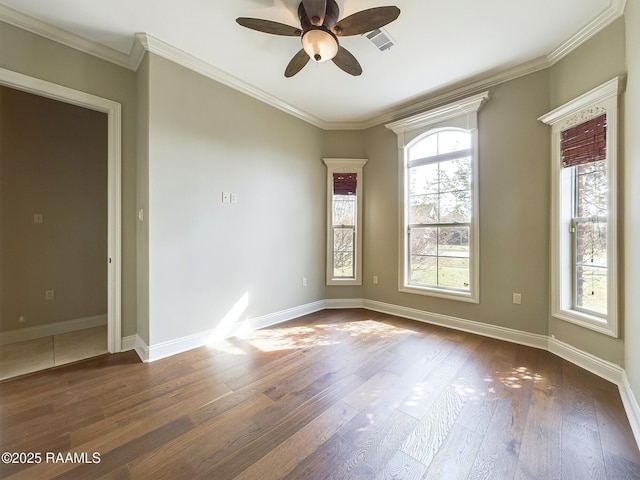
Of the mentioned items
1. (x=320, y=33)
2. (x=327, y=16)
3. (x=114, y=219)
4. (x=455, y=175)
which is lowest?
(x=114, y=219)

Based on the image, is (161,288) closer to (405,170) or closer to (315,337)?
(315,337)

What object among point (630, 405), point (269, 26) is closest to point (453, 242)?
point (630, 405)

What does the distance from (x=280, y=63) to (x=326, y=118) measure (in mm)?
1354

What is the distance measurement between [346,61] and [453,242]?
232 cm

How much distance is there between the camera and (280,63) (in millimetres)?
2605

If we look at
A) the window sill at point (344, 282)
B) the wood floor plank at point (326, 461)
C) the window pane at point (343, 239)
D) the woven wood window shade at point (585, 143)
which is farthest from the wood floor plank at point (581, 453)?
the window pane at point (343, 239)

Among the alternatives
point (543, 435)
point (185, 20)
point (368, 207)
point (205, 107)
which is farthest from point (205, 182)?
point (543, 435)

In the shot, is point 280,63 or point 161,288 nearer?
point 161,288

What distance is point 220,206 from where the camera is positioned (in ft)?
9.09

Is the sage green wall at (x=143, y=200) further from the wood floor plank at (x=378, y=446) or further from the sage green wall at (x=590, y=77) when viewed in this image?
the sage green wall at (x=590, y=77)

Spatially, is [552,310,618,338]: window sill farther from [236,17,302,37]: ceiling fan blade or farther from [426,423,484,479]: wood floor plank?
[236,17,302,37]: ceiling fan blade

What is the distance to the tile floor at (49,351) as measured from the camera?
2188 millimetres

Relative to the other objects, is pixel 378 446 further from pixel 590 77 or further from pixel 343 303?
pixel 590 77

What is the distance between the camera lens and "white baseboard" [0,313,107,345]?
8.79 feet
